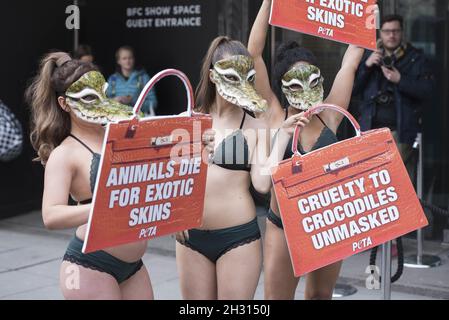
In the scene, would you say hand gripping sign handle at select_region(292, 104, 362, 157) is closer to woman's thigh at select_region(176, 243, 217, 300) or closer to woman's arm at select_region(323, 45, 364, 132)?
woman's arm at select_region(323, 45, 364, 132)

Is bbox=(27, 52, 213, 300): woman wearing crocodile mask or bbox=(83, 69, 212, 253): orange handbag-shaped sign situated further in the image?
bbox=(27, 52, 213, 300): woman wearing crocodile mask

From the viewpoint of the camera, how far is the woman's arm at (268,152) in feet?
10.6

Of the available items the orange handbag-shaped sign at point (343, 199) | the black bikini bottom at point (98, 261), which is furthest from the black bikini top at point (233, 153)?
the black bikini bottom at point (98, 261)

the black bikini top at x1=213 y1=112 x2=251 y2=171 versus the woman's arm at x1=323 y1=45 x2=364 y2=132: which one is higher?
the woman's arm at x1=323 y1=45 x2=364 y2=132

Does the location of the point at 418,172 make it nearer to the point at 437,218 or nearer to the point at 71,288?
the point at 437,218

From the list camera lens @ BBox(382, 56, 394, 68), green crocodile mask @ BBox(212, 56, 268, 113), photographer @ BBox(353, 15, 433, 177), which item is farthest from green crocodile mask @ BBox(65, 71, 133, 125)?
camera lens @ BBox(382, 56, 394, 68)

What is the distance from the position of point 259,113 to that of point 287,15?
0.43 metres

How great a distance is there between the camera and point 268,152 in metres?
3.38

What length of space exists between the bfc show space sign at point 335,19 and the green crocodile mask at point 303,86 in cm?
16

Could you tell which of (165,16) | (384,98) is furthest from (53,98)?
(165,16)

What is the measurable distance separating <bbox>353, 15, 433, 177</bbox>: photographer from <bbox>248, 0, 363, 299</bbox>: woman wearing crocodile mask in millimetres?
2738

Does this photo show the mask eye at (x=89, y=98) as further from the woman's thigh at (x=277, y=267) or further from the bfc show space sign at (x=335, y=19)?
the woman's thigh at (x=277, y=267)

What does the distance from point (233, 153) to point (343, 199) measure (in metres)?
0.50

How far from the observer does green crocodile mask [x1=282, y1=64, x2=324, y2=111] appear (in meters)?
3.36
